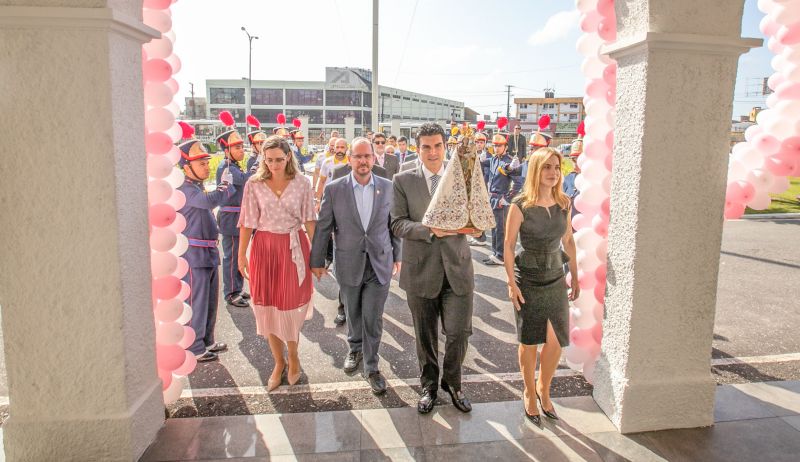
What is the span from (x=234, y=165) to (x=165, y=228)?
2.88 metres

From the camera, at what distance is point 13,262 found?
2.91m

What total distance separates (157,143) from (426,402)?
8.89 feet

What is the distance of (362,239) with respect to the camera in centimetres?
429

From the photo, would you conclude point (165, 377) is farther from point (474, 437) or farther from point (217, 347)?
point (474, 437)

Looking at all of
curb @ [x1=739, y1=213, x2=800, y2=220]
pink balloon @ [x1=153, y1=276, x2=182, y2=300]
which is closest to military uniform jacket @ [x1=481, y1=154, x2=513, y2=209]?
pink balloon @ [x1=153, y1=276, x2=182, y2=300]

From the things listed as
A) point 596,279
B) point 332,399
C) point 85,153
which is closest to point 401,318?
point 332,399

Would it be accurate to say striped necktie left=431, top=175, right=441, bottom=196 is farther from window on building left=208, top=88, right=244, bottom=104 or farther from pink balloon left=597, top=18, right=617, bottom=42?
window on building left=208, top=88, right=244, bottom=104

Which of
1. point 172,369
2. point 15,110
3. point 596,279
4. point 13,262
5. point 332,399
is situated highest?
point 15,110

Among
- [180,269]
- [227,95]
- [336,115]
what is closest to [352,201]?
[180,269]

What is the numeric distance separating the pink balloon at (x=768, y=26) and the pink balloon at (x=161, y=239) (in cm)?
490

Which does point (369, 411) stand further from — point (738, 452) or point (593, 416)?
point (738, 452)

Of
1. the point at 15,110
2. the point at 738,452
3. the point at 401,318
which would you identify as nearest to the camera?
the point at 15,110

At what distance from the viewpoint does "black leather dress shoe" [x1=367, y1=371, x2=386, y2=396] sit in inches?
160

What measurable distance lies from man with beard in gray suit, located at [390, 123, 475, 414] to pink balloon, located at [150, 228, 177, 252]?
162 centimetres
